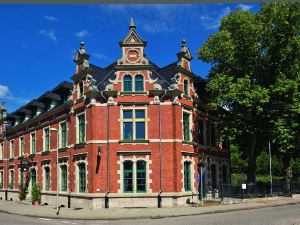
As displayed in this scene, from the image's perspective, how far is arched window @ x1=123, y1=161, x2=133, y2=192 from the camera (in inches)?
1070

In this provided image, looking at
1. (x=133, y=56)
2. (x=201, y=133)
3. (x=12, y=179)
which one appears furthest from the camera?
(x=12, y=179)

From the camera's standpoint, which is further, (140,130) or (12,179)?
(12,179)

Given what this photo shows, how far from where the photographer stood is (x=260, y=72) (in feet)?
105

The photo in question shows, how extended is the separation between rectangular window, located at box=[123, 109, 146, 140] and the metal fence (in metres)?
8.67

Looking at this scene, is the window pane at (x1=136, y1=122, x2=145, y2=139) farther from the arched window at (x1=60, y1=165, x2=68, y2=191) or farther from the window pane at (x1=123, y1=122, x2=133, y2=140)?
the arched window at (x1=60, y1=165, x2=68, y2=191)

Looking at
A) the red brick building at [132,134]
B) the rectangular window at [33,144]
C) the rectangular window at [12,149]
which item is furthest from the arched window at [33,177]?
the red brick building at [132,134]

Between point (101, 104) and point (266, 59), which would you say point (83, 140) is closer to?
point (101, 104)

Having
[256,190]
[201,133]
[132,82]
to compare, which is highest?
[132,82]

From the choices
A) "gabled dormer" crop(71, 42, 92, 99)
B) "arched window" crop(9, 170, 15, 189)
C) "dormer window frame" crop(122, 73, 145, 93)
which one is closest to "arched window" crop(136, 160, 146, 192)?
"dormer window frame" crop(122, 73, 145, 93)

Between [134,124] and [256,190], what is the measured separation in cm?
1330

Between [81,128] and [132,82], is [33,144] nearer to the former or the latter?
[81,128]

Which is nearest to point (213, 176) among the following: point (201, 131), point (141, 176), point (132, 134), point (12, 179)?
point (201, 131)

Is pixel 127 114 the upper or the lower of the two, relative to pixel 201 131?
upper

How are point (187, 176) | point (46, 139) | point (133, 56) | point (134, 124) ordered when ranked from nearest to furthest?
point (134, 124) < point (133, 56) < point (187, 176) < point (46, 139)
